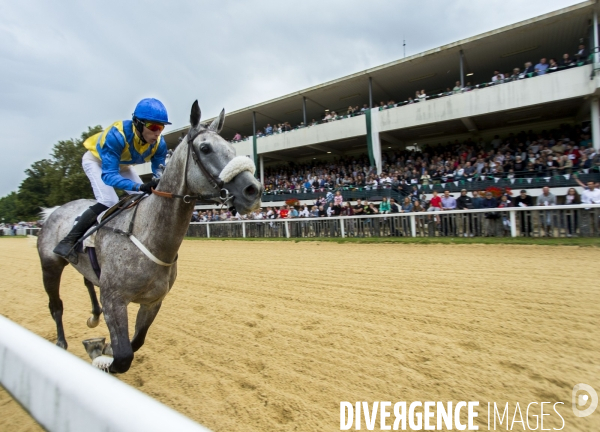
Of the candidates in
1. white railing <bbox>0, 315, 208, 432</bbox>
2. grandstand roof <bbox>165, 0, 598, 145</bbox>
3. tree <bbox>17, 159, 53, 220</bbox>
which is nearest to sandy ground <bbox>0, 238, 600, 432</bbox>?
white railing <bbox>0, 315, 208, 432</bbox>

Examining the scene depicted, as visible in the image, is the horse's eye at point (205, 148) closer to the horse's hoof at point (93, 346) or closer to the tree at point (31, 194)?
the horse's hoof at point (93, 346)

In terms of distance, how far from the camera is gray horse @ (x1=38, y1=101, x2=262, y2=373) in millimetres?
2223

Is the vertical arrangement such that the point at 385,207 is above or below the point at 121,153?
below

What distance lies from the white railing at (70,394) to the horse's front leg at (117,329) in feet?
3.92

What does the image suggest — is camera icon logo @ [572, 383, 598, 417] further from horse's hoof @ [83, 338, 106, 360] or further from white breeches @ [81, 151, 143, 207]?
white breeches @ [81, 151, 143, 207]

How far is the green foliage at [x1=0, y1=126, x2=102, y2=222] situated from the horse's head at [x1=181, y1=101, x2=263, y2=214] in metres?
33.5

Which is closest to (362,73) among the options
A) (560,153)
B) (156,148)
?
(560,153)

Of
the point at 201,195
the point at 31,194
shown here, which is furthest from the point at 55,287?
the point at 31,194

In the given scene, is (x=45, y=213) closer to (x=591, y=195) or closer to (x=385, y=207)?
(x=385, y=207)

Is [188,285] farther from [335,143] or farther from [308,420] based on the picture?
[335,143]

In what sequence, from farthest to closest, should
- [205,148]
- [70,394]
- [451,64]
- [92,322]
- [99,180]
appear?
[451,64], [92,322], [99,180], [205,148], [70,394]

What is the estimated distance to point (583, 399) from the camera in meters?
2.23

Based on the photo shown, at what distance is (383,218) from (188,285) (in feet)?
23.8

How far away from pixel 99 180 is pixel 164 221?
1266mm
